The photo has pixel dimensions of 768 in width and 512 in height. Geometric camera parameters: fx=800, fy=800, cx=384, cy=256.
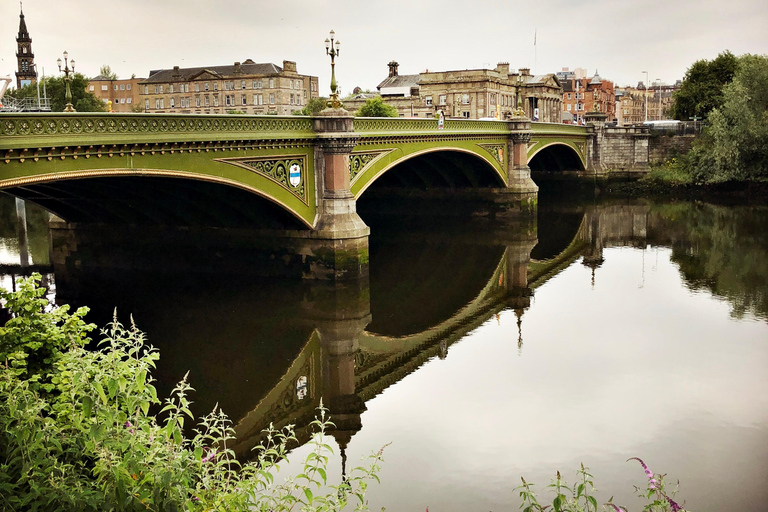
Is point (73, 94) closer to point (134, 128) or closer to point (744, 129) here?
point (744, 129)

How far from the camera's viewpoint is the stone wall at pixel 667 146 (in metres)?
61.5

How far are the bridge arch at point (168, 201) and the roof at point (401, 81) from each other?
72.9 m

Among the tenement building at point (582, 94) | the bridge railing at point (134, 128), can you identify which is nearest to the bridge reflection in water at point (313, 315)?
the bridge railing at point (134, 128)

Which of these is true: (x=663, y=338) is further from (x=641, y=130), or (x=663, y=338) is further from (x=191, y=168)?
(x=641, y=130)

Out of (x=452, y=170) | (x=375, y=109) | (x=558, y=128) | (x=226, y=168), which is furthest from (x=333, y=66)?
(x=375, y=109)

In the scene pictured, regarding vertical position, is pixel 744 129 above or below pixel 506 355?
above

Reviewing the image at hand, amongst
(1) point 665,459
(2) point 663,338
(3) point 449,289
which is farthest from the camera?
(3) point 449,289

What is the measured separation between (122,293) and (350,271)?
295 inches

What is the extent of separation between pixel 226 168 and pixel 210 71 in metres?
45.3

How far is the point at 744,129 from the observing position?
5059 centimetres

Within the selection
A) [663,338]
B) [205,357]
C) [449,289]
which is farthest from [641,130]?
[205,357]

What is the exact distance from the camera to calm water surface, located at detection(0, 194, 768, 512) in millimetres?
13000

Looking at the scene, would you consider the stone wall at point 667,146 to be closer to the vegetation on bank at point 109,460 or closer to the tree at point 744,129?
the tree at point 744,129

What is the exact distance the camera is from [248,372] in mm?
18266
